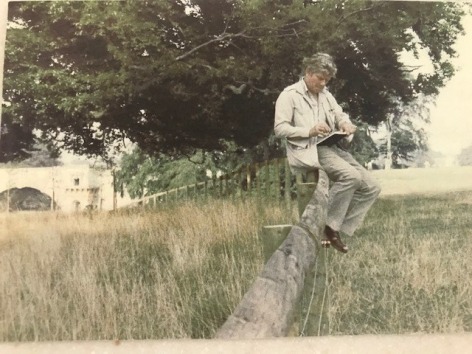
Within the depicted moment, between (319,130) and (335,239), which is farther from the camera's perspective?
(335,239)

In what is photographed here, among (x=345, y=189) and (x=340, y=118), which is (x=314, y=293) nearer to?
(x=345, y=189)

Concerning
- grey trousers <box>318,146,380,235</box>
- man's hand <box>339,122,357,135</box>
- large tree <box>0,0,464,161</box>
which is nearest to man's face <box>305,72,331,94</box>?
large tree <box>0,0,464,161</box>

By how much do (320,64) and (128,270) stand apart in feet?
6.59

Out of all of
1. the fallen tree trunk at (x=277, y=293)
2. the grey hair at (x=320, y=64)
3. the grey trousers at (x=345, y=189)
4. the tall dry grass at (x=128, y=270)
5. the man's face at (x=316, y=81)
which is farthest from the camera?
the grey hair at (x=320, y=64)

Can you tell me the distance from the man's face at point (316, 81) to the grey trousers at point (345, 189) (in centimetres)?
44

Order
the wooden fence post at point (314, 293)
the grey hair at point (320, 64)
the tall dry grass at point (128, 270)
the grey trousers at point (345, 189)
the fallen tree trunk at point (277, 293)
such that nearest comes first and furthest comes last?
the fallen tree trunk at point (277, 293)
the wooden fence post at point (314, 293)
the tall dry grass at point (128, 270)
the grey trousers at point (345, 189)
the grey hair at point (320, 64)

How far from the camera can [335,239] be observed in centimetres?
351

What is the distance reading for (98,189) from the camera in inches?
147

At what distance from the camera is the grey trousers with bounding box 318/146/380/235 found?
3.43 meters

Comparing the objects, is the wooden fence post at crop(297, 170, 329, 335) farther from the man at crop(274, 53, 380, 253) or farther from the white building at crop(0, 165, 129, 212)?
the white building at crop(0, 165, 129, 212)

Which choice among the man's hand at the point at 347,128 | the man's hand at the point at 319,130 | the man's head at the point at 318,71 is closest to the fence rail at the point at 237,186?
the man's hand at the point at 319,130

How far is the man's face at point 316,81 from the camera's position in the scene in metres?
3.64

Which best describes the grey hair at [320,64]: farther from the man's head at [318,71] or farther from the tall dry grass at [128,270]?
the tall dry grass at [128,270]

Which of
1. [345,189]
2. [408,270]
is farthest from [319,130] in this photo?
[408,270]
